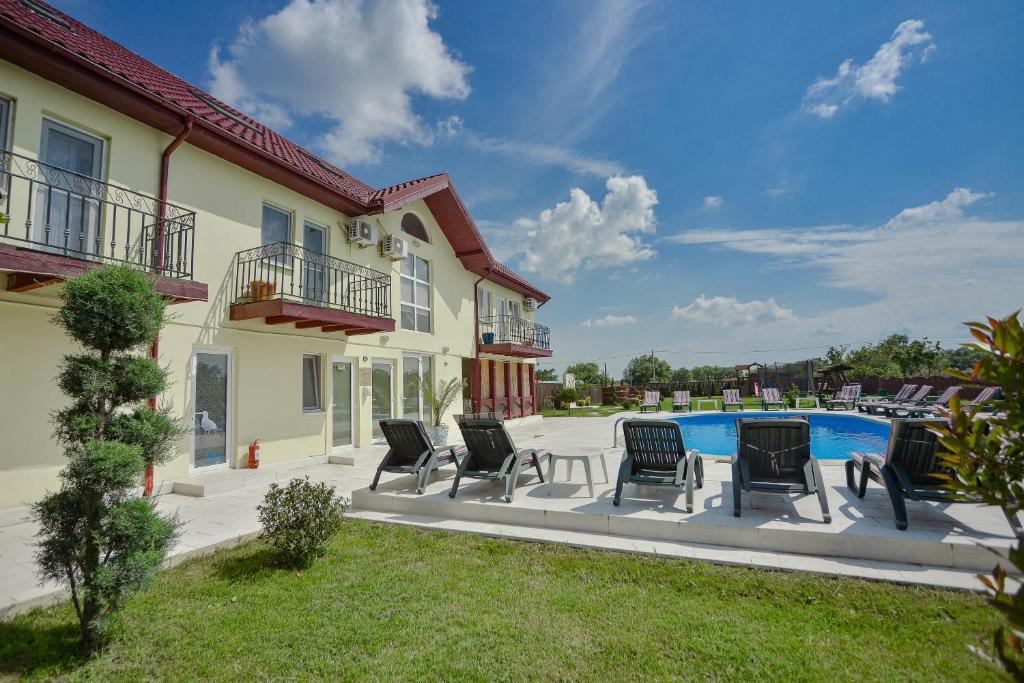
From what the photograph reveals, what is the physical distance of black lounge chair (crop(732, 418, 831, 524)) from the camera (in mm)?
5445

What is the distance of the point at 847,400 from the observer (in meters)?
20.9

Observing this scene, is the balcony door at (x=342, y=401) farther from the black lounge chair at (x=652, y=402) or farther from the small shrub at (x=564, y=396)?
the black lounge chair at (x=652, y=402)

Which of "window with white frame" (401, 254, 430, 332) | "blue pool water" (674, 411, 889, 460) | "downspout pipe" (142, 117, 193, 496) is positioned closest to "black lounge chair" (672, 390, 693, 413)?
"blue pool water" (674, 411, 889, 460)

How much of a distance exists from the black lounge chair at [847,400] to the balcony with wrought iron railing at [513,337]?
43.4 feet

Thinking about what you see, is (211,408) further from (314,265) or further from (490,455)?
(490,455)

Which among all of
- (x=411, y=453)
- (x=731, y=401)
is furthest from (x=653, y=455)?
(x=731, y=401)

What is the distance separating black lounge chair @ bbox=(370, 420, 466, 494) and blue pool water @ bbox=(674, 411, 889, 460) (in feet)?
23.1

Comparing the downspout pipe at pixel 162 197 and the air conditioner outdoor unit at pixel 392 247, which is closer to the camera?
the downspout pipe at pixel 162 197

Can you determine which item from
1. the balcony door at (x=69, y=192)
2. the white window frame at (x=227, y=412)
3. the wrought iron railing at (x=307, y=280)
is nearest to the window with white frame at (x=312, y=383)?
the wrought iron railing at (x=307, y=280)

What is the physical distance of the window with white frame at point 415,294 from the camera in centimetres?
1411

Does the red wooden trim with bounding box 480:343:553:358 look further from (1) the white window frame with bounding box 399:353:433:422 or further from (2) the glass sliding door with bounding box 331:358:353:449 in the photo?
(2) the glass sliding door with bounding box 331:358:353:449

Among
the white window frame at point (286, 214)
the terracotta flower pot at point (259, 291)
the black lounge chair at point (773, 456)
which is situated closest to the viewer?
the black lounge chair at point (773, 456)

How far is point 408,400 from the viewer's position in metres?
14.0

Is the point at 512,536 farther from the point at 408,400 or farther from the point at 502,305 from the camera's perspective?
the point at 502,305
